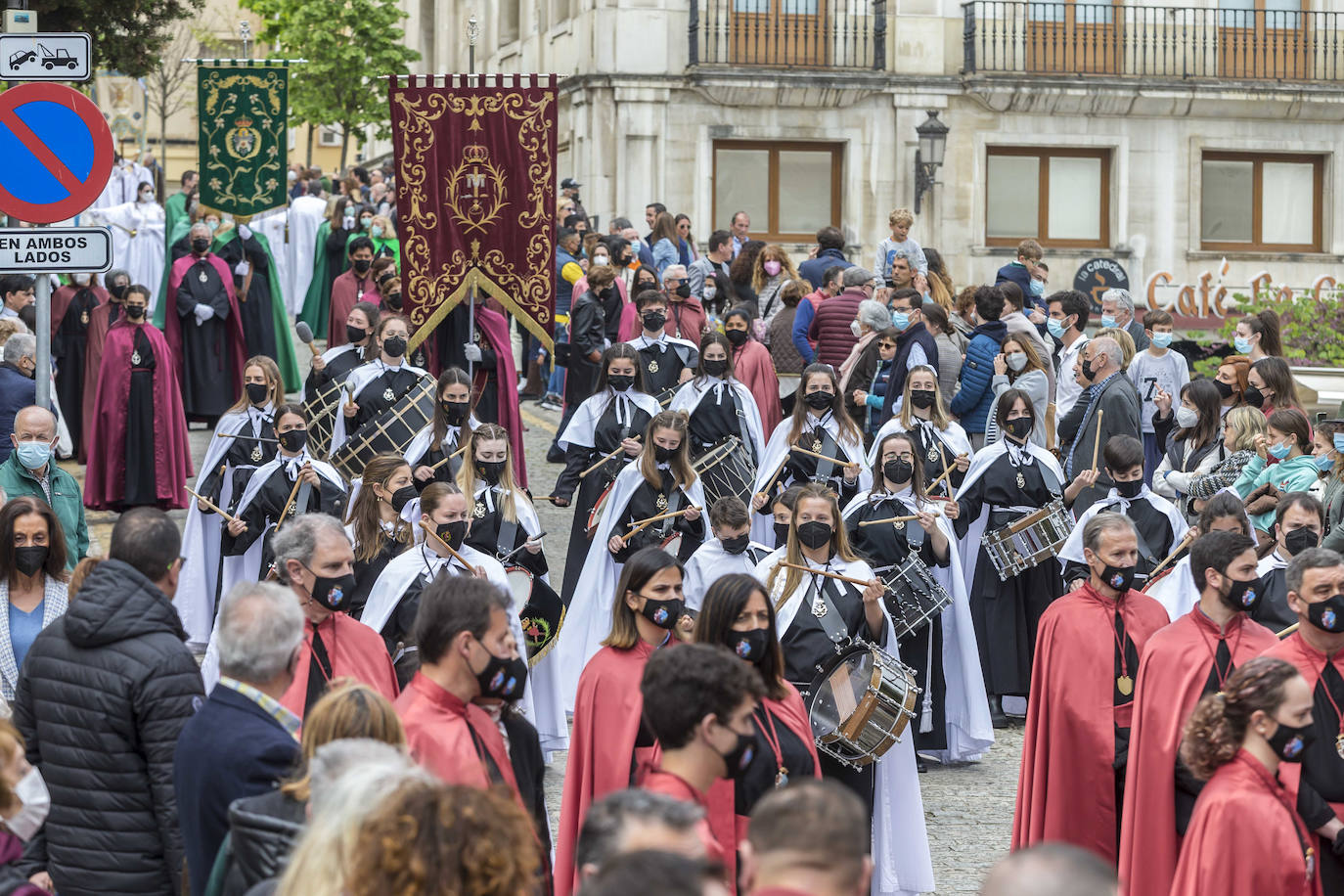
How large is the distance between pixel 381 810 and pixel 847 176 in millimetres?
27997

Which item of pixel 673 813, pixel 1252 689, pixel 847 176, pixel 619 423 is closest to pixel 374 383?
pixel 619 423

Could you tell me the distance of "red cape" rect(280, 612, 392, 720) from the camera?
6941mm

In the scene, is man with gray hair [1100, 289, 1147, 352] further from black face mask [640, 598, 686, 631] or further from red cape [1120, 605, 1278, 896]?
black face mask [640, 598, 686, 631]

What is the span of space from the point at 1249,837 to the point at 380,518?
5263 millimetres

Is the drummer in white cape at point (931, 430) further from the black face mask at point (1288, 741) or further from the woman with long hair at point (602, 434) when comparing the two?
the black face mask at point (1288, 741)

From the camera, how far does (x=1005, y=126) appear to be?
1248 inches

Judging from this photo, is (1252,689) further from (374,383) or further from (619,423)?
(374,383)

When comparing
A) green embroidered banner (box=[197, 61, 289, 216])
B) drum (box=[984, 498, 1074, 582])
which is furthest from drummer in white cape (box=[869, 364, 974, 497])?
green embroidered banner (box=[197, 61, 289, 216])

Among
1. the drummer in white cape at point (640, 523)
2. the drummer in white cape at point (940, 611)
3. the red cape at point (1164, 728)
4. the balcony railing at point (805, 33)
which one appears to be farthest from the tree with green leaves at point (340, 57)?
the red cape at point (1164, 728)

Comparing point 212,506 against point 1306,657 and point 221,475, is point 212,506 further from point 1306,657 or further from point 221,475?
point 1306,657

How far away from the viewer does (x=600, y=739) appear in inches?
272

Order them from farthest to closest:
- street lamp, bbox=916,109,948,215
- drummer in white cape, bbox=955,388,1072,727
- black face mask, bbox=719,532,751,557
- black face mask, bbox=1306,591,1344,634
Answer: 1. street lamp, bbox=916,109,948,215
2. drummer in white cape, bbox=955,388,1072,727
3. black face mask, bbox=719,532,751,557
4. black face mask, bbox=1306,591,1344,634

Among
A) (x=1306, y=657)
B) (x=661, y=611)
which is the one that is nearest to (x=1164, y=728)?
(x=1306, y=657)

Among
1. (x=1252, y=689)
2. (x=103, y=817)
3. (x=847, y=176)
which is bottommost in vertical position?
(x=103, y=817)
